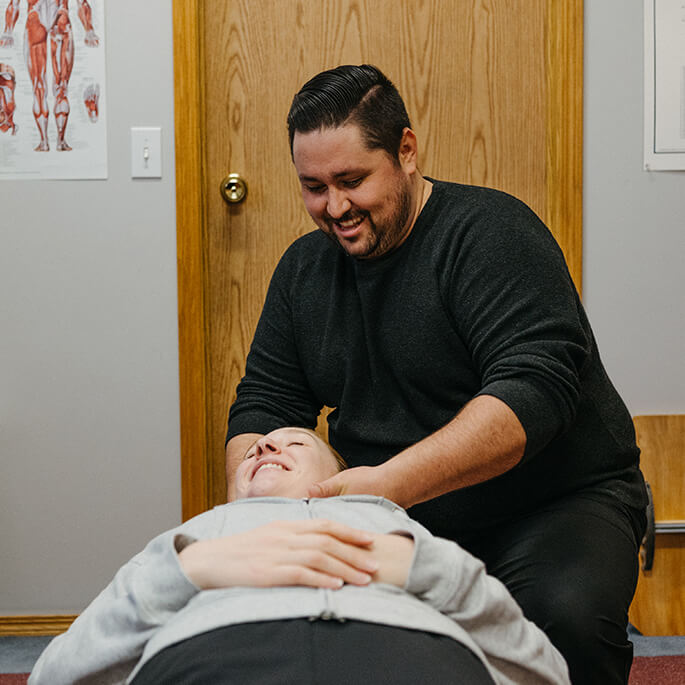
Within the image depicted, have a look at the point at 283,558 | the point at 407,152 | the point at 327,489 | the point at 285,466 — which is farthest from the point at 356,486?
the point at 407,152

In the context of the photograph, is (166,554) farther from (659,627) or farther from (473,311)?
(659,627)

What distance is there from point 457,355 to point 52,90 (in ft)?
4.48

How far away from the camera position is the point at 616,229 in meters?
2.26

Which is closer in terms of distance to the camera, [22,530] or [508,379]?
[508,379]

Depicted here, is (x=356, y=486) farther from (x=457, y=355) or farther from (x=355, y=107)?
(x=355, y=107)

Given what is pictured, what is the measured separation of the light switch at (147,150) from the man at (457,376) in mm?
696

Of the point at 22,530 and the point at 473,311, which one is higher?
the point at 473,311

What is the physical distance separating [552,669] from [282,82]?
1667 mm

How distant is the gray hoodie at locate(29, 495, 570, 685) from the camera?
2.88 ft

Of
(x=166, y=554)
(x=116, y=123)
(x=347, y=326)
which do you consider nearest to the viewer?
(x=166, y=554)

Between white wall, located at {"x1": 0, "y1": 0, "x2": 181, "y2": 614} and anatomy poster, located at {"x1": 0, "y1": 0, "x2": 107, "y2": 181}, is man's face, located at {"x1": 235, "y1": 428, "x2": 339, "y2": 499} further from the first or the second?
anatomy poster, located at {"x1": 0, "y1": 0, "x2": 107, "y2": 181}

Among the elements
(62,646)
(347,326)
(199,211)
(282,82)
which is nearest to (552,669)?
(62,646)

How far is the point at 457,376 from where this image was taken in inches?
58.7

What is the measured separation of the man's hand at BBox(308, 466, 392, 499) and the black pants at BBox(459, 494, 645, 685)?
0.27 metres
